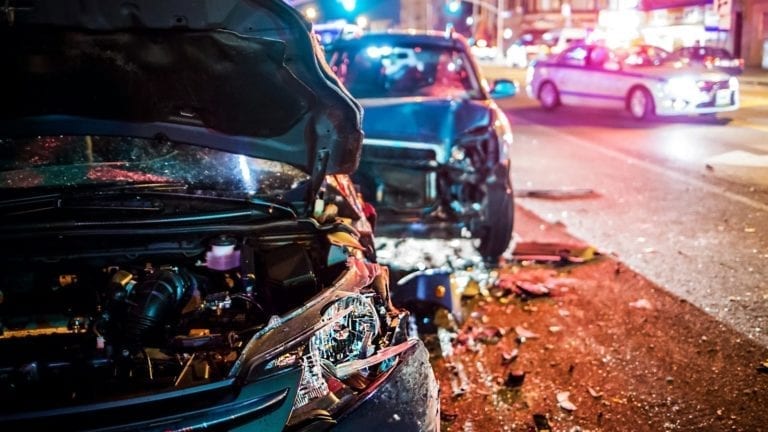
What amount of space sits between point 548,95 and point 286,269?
16.0 meters

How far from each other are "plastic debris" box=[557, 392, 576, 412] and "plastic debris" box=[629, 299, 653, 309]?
4.95 feet

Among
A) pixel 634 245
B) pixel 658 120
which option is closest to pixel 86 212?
pixel 634 245

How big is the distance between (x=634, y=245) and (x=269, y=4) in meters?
4.83

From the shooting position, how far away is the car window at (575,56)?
16703mm

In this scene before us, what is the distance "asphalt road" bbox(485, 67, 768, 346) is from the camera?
18.9 feet

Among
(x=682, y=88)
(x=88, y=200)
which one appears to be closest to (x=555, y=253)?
(x=88, y=200)

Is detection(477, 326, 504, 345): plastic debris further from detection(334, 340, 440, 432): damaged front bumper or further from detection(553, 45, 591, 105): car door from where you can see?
detection(553, 45, 591, 105): car door

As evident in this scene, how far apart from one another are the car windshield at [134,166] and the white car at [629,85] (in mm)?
12772

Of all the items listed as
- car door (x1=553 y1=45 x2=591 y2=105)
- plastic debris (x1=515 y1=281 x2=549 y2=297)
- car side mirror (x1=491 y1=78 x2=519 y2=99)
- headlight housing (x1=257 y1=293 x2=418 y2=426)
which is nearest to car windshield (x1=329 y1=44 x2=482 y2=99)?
car side mirror (x1=491 y1=78 x2=519 y2=99)

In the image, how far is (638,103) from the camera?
1513 cm

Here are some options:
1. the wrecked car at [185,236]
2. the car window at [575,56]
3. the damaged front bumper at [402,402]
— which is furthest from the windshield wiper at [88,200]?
the car window at [575,56]

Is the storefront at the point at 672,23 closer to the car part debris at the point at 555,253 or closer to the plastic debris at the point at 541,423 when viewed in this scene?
the car part debris at the point at 555,253

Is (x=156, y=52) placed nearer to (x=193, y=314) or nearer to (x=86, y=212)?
(x=86, y=212)

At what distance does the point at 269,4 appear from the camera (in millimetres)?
3059
